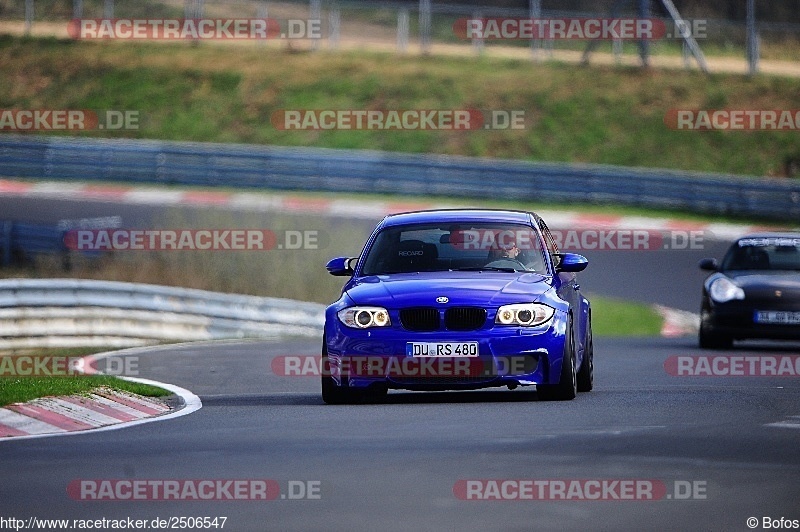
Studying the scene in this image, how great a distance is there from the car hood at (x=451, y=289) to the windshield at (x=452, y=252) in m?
0.35

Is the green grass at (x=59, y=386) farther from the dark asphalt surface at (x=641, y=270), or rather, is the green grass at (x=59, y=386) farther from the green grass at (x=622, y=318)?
the dark asphalt surface at (x=641, y=270)

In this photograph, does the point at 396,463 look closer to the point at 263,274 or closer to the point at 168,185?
the point at 263,274

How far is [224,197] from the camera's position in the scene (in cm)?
3662

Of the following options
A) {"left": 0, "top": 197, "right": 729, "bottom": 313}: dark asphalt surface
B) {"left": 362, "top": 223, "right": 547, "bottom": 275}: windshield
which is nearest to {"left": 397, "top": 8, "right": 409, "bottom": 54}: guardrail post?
{"left": 0, "top": 197, "right": 729, "bottom": 313}: dark asphalt surface

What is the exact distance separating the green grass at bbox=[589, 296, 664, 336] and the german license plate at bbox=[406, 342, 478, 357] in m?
13.8

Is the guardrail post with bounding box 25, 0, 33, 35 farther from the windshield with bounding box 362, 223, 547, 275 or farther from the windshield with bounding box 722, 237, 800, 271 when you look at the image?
the windshield with bounding box 362, 223, 547, 275
